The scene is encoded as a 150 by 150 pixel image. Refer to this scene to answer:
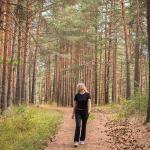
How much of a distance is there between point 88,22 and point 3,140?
99.1 feet

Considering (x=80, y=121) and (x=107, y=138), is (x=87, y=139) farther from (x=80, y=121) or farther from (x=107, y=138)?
(x=80, y=121)

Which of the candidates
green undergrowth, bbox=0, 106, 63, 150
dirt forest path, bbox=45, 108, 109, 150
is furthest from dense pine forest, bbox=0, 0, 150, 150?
green undergrowth, bbox=0, 106, 63, 150

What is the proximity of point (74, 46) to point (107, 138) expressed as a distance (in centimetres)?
3974

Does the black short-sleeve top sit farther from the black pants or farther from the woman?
the black pants

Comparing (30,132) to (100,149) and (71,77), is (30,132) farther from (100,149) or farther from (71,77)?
(71,77)

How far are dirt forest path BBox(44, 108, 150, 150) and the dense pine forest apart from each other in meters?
3.91

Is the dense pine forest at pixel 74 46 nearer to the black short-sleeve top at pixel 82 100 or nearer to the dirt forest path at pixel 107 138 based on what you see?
the dirt forest path at pixel 107 138

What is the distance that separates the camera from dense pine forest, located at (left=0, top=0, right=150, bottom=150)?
77.4 feet

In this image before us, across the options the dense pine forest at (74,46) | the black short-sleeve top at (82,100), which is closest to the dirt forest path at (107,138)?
the black short-sleeve top at (82,100)

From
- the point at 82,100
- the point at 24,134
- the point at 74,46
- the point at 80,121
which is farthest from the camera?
the point at 74,46

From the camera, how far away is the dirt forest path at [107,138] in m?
12.4

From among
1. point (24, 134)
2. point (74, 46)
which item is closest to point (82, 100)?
point (24, 134)

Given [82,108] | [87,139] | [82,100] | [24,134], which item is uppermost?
[82,100]

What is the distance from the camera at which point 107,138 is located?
565 inches
